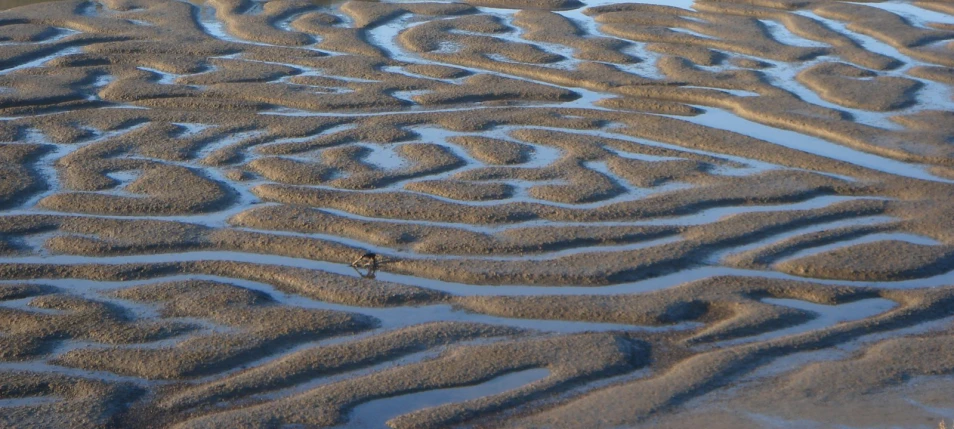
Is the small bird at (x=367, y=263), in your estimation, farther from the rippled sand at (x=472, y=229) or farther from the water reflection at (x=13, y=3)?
the water reflection at (x=13, y=3)

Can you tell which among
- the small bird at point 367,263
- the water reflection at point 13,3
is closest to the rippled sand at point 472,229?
the small bird at point 367,263

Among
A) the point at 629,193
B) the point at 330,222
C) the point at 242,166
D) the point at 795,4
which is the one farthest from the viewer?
the point at 795,4

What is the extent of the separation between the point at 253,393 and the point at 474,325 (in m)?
1.41

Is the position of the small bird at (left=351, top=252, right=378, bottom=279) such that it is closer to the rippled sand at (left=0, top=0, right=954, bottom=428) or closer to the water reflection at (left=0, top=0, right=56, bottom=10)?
the rippled sand at (left=0, top=0, right=954, bottom=428)

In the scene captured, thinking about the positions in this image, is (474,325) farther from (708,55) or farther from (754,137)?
(708,55)

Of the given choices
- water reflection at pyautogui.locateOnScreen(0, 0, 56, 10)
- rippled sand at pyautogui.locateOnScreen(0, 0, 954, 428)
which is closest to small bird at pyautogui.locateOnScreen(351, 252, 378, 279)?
rippled sand at pyautogui.locateOnScreen(0, 0, 954, 428)

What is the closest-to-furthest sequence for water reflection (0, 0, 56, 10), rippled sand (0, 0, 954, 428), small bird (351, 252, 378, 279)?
rippled sand (0, 0, 954, 428) < small bird (351, 252, 378, 279) < water reflection (0, 0, 56, 10)

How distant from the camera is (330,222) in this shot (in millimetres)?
8258

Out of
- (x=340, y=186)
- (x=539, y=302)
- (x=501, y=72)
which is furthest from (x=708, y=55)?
(x=539, y=302)

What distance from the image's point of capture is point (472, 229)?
8180mm

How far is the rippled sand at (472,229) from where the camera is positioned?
5.93 metres

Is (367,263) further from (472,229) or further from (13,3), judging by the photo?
(13,3)

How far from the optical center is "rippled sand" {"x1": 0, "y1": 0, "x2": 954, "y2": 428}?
233 inches

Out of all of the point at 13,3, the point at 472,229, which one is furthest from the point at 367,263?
the point at 13,3
